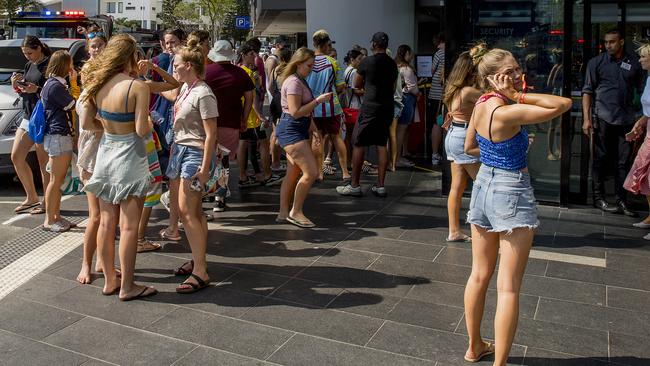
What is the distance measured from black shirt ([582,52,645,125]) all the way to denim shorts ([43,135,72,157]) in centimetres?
537

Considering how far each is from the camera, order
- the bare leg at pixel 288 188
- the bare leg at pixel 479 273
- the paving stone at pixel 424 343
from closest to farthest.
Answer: the bare leg at pixel 479 273 < the paving stone at pixel 424 343 < the bare leg at pixel 288 188

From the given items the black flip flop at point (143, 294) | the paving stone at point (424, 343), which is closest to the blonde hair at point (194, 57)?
the black flip flop at point (143, 294)

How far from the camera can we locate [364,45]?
14.8m

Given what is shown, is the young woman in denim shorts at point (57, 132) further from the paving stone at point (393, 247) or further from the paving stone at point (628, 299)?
the paving stone at point (628, 299)

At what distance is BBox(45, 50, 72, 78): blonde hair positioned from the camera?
6692 mm

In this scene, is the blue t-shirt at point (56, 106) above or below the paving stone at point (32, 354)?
above

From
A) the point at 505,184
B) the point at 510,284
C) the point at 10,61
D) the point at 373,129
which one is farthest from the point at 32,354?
the point at 10,61

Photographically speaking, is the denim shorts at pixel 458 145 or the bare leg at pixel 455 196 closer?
the denim shorts at pixel 458 145

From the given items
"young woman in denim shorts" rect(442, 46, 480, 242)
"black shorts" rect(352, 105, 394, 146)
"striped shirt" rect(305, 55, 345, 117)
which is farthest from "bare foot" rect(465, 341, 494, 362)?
"striped shirt" rect(305, 55, 345, 117)

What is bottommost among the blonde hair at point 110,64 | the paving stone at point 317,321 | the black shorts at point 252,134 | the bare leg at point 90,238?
the paving stone at point 317,321

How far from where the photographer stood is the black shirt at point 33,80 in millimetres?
7629

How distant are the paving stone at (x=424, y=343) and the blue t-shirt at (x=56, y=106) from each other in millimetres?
3872

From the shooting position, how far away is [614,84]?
7.96 metres

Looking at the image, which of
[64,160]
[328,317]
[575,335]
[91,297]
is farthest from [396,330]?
[64,160]
